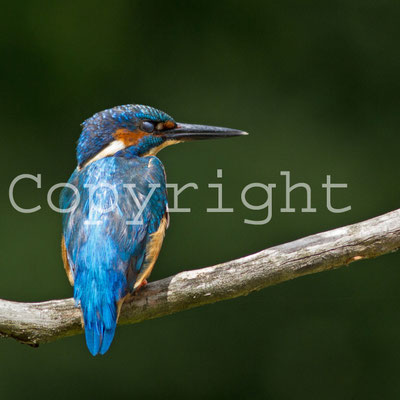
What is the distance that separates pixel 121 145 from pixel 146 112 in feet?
0.61

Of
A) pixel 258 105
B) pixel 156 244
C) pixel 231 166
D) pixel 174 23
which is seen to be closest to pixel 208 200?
pixel 231 166

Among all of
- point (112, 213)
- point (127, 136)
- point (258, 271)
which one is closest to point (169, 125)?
point (127, 136)

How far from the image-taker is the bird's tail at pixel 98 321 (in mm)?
2355

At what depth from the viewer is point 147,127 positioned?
3109 millimetres

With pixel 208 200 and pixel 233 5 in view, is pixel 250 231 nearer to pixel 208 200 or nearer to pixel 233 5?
pixel 208 200

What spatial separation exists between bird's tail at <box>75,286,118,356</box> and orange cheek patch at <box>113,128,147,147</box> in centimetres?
84

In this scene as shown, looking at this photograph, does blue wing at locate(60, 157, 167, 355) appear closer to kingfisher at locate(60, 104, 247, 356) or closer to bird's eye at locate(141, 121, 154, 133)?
kingfisher at locate(60, 104, 247, 356)

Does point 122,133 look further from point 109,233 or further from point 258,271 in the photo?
point 258,271

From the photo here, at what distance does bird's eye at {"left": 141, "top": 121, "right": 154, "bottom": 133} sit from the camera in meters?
3.10

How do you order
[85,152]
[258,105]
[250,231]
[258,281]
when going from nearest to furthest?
[258,281] < [85,152] < [250,231] < [258,105]

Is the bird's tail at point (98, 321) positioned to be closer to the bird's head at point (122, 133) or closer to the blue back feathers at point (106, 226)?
the blue back feathers at point (106, 226)

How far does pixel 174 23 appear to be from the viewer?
15.5ft

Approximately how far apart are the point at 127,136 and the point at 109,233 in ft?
2.13

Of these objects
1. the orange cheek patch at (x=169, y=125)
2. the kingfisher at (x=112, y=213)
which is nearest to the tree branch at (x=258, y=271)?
the kingfisher at (x=112, y=213)
